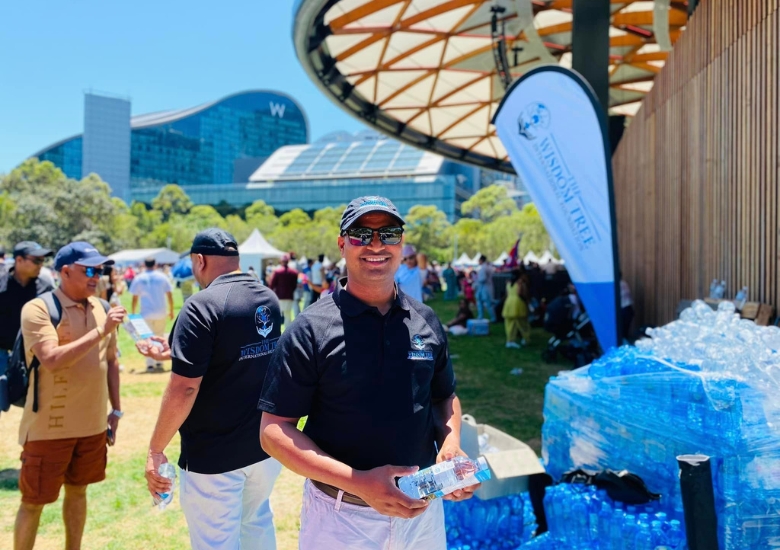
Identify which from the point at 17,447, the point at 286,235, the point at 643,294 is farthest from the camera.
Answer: the point at 286,235

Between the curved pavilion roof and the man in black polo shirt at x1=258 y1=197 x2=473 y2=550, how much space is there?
10081mm

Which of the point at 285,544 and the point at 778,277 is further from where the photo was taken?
the point at 778,277

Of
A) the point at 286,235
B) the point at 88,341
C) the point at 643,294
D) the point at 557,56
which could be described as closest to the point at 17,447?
the point at 88,341

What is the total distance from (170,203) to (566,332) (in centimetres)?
8263

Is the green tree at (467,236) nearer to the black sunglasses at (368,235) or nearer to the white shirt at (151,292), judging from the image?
the white shirt at (151,292)

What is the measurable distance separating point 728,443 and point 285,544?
9.33 ft

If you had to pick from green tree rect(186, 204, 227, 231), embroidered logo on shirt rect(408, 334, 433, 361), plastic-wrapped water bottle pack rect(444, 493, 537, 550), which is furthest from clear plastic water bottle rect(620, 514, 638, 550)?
green tree rect(186, 204, 227, 231)

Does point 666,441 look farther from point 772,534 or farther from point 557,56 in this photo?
point 557,56

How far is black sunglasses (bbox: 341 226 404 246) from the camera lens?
1993 millimetres

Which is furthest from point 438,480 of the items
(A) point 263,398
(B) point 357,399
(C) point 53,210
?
(C) point 53,210

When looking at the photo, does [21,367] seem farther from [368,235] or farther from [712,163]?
[712,163]

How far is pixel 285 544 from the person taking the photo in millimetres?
3957

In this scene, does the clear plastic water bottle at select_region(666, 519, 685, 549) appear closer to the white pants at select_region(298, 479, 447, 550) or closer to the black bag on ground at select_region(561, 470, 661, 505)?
the black bag on ground at select_region(561, 470, 661, 505)

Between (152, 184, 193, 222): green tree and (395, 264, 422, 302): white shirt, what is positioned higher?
(152, 184, 193, 222): green tree
